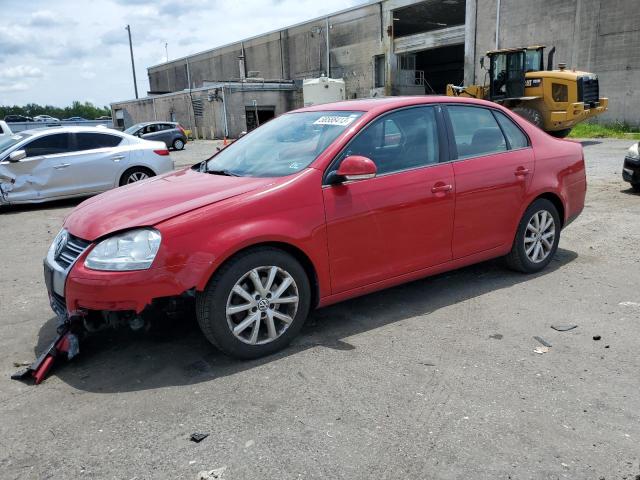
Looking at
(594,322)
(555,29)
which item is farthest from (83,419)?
(555,29)

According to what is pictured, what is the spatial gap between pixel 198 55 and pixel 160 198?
67394mm

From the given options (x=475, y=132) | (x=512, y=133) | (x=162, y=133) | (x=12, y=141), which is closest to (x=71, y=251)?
(x=475, y=132)

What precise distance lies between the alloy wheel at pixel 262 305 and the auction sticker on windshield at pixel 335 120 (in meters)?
1.32

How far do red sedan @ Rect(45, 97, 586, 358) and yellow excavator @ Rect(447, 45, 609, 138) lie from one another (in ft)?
46.7

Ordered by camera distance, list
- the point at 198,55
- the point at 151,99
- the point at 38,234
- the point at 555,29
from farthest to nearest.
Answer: the point at 198,55 → the point at 151,99 → the point at 555,29 → the point at 38,234

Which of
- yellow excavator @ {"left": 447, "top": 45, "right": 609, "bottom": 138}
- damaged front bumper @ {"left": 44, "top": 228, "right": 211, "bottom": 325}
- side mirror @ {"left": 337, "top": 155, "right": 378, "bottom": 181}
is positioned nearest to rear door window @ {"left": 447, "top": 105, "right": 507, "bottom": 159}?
side mirror @ {"left": 337, "top": 155, "right": 378, "bottom": 181}

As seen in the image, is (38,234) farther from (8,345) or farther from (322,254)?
(322,254)

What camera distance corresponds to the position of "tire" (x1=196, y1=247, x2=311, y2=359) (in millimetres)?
3389

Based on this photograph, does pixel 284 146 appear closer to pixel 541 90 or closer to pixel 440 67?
pixel 541 90

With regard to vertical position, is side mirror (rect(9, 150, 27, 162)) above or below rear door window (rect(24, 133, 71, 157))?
below

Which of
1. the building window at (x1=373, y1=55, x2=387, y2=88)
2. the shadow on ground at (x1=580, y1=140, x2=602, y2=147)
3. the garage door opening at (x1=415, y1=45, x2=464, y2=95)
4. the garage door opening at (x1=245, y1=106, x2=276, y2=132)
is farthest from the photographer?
the garage door opening at (x1=415, y1=45, x2=464, y2=95)

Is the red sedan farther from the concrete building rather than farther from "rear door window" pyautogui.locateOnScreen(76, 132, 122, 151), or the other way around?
the concrete building

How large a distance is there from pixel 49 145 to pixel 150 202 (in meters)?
Result: 7.56

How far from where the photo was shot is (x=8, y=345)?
13.1ft
